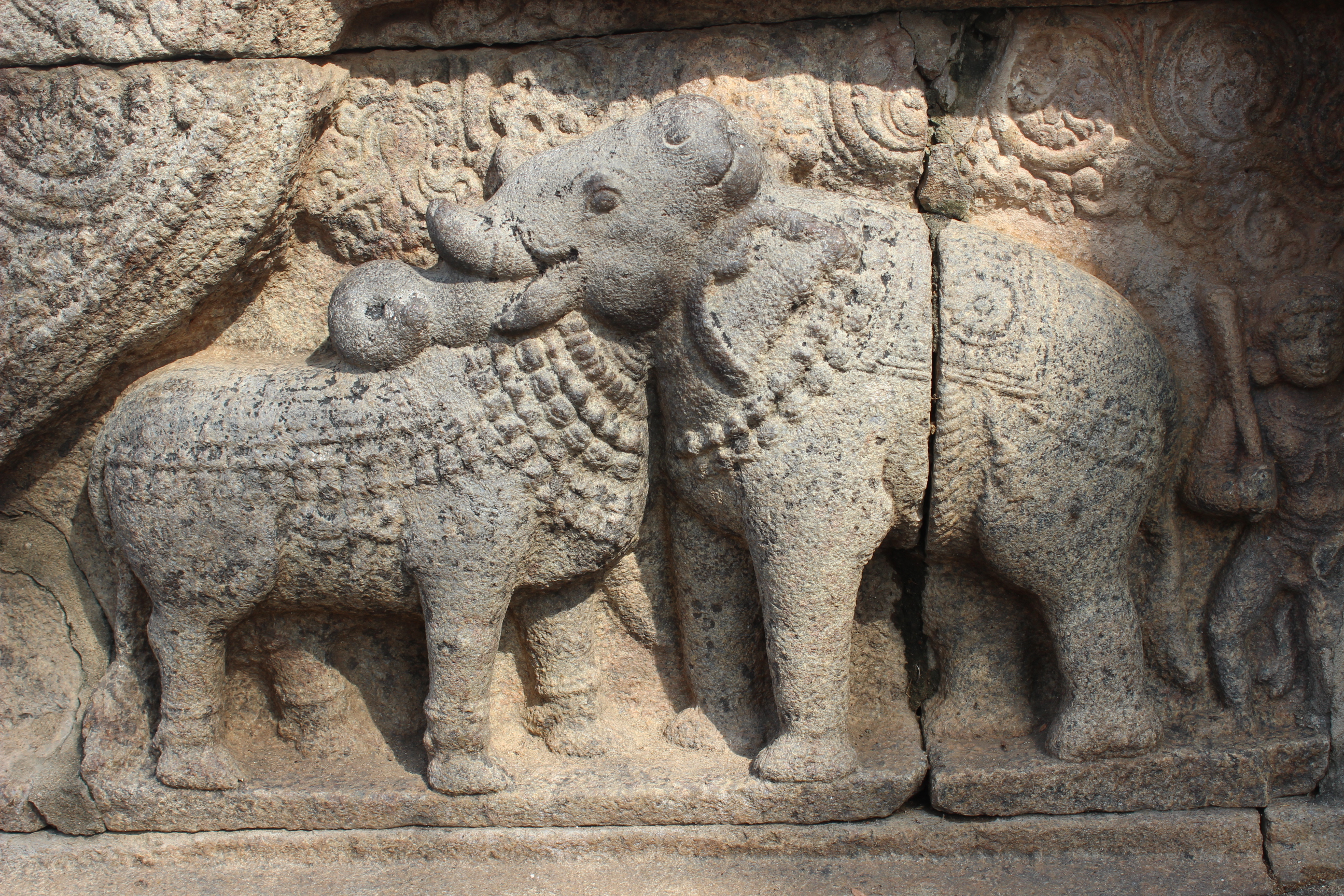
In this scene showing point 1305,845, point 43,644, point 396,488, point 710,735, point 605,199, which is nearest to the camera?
point 605,199

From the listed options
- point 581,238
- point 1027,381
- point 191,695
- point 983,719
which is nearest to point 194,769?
point 191,695

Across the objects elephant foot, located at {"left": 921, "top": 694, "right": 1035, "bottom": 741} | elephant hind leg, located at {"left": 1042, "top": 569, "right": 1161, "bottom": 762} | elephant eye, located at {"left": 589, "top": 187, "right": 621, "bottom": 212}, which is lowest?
elephant foot, located at {"left": 921, "top": 694, "right": 1035, "bottom": 741}

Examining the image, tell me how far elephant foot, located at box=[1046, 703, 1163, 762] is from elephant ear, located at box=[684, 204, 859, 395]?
3.13 ft

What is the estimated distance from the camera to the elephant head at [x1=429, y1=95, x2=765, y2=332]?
6.43 feet

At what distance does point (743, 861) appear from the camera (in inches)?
86.8

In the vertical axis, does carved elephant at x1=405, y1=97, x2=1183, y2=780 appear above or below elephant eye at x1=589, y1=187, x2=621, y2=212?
below

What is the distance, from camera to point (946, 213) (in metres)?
2.25

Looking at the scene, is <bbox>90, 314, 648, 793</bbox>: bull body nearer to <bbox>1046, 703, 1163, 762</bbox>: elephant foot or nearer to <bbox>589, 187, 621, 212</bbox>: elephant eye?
<bbox>589, 187, 621, 212</bbox>: elephant eye

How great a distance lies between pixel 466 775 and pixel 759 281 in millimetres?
1146

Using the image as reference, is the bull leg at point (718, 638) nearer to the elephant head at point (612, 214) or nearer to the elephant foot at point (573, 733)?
the elephant foot at point (573, 733)

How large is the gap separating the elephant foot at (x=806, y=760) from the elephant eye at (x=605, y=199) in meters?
1.08

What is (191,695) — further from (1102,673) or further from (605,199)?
(1102,673)

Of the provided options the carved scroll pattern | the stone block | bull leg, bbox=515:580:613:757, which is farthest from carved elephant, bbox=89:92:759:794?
the stone block

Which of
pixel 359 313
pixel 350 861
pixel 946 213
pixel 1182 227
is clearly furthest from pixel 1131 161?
pixel 350 861
